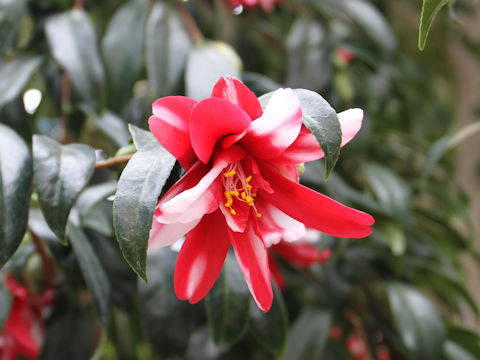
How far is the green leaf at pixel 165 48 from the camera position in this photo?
2.01 ft

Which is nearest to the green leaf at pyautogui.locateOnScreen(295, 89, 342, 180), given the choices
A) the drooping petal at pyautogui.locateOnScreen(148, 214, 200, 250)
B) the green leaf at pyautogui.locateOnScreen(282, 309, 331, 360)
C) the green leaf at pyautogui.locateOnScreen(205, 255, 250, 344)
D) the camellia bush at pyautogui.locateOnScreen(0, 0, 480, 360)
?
the camellia bush at pyautogui.locateOnScreen(0, 0, 480, 360)

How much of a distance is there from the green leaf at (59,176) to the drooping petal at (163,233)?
0.09 m

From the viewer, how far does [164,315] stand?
520mm

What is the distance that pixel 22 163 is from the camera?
39 centimetres

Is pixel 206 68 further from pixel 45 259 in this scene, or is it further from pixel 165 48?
pixel 45 259

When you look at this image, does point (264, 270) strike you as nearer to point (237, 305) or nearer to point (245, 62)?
point (237, 305)

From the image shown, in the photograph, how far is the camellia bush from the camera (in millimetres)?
303

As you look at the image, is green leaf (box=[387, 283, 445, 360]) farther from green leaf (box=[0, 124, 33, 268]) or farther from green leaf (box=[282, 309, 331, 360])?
green leaf (box=[0, 124, 33, 268])

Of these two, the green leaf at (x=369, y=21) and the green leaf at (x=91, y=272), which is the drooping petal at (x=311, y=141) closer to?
the green leaf at (x=91, y=272)

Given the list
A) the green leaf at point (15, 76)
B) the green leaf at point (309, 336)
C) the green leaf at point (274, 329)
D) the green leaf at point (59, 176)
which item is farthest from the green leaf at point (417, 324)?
the green leaf at point (15, 76)

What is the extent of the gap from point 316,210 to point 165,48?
409 millimetres

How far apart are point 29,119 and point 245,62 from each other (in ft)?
1.41

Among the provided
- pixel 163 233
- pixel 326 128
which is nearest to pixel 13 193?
pixel 163 233

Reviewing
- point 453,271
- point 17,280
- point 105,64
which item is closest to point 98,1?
point 105,64
